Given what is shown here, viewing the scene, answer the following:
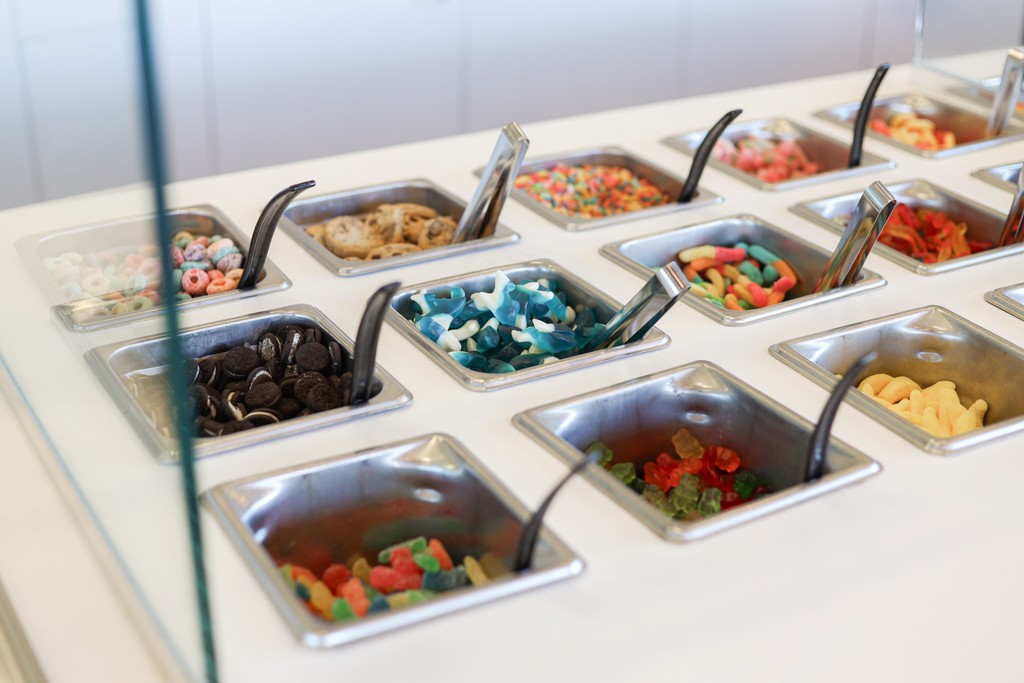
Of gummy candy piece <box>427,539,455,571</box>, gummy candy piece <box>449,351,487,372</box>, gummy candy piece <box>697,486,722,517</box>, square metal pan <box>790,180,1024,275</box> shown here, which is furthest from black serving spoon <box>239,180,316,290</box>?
square metal pan <box>790,180,1024,275</box>

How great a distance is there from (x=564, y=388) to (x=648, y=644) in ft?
1.22

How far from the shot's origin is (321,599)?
0.94 metres

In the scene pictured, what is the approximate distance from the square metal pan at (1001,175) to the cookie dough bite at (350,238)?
91 centimetres

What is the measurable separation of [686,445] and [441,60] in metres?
2.10

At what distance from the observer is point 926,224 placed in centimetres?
166

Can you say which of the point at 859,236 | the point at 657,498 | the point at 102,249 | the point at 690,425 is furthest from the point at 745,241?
the point at 102,249

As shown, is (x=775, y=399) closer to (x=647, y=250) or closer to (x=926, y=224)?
(x=647, y=250)

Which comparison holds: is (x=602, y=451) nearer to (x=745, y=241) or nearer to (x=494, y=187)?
(x=494, y=187)

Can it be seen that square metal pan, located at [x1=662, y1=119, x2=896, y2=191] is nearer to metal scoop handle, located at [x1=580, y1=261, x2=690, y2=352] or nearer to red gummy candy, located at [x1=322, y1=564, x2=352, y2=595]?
metal scoop handle, located at [x1=580, y1=261, x2=690, y2=352]

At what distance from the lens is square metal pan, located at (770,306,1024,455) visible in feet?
4.19

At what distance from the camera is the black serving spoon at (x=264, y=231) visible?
1.38 meters

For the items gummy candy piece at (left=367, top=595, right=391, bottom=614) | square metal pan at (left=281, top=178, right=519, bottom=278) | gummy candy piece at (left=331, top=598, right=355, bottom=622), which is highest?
square metal pan at (left=281, top=178, right=519, bottom=278)

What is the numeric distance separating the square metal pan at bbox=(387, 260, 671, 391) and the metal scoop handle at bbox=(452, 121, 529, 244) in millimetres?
109

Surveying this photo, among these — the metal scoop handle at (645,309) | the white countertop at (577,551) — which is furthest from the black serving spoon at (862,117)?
the metal scoop handle at (645,309)
